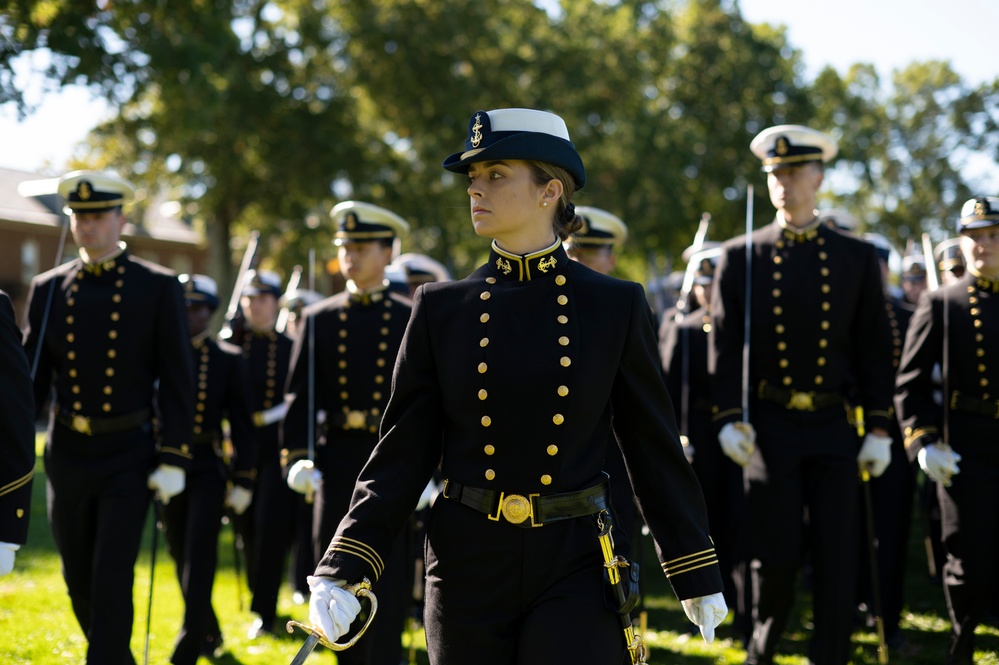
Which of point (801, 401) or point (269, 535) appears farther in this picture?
point (269, 535)

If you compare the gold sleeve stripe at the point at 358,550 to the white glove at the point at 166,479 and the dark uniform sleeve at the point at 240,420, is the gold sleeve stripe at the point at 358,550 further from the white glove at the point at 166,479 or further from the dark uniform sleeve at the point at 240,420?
the dark uniform sleeve at the point at 240,420

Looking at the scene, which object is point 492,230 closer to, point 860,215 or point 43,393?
point 43,393

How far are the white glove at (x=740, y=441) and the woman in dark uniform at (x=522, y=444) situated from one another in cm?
263

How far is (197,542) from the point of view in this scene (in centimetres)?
725

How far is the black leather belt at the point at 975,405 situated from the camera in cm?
636

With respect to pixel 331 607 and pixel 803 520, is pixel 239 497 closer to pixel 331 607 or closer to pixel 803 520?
pixel 803 520

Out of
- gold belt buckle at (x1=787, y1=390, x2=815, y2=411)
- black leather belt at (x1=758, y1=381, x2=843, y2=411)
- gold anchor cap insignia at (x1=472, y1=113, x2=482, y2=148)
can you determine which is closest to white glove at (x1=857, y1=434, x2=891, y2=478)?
black leather belt at (x1=758, y1=381, x2=843, y2=411)

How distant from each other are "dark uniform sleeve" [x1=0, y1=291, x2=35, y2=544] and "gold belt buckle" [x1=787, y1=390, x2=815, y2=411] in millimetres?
3861

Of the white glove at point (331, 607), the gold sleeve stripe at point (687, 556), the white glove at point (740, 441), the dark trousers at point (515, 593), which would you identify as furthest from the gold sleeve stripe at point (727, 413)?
the white glove at point (331, 607)

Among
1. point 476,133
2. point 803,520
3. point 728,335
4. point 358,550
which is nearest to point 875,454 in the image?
point 803,520

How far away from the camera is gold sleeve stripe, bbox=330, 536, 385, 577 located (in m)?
3.42

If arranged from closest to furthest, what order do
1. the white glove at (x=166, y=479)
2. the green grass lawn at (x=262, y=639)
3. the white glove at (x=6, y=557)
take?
the white glove at (x=6, y=557)
the white glove at (x=166, y=479)
the green grass lawn at (x=262, y=639)

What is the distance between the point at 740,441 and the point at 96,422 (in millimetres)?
3521

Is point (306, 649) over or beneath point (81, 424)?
beneath
